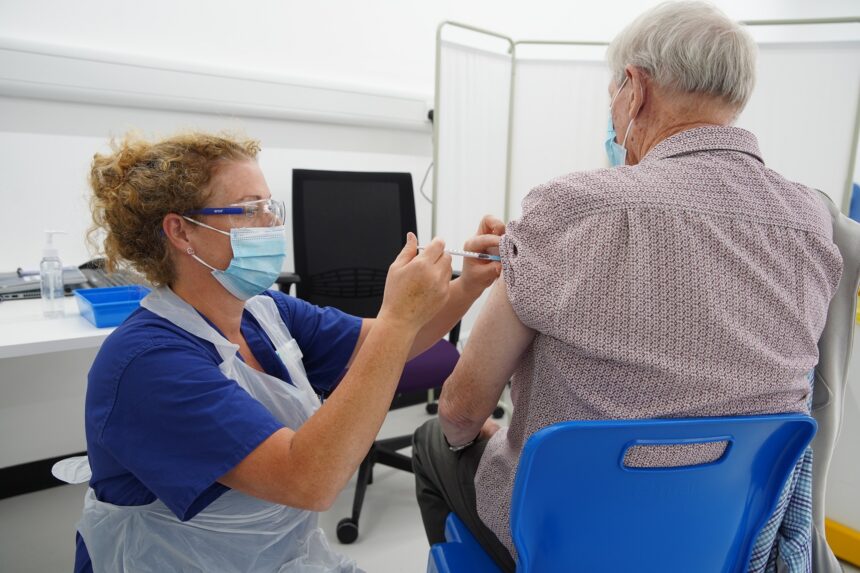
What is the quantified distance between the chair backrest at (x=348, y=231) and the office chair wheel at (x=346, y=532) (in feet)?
2.62

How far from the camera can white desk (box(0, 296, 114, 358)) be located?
1.37 m

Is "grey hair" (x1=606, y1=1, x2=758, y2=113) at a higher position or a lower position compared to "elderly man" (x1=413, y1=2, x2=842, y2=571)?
higher

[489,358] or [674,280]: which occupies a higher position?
[674,280]

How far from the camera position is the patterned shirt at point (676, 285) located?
0.76 metres

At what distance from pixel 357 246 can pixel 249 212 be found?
1220 mm

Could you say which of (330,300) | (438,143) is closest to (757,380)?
(330,300)

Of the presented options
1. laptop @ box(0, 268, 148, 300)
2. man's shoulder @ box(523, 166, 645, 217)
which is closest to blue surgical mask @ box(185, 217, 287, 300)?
man's shoulder @ box(523, 166, 645, 217)

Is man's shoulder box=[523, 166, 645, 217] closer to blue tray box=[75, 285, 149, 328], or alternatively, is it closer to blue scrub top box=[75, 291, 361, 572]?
blue scrub top box=[75, 291, 361, 572]

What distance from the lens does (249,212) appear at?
1029mm

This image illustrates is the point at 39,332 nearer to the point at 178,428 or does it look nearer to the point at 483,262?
the point at 178,428

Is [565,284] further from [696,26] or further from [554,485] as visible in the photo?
[696,26]

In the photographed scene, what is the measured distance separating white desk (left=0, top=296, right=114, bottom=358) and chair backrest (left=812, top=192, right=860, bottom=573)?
5.46 ft

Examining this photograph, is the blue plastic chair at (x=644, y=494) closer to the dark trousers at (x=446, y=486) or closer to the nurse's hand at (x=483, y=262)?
the dark trousers at (x=446, y=486)

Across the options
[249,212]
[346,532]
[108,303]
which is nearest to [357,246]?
[108,303]
